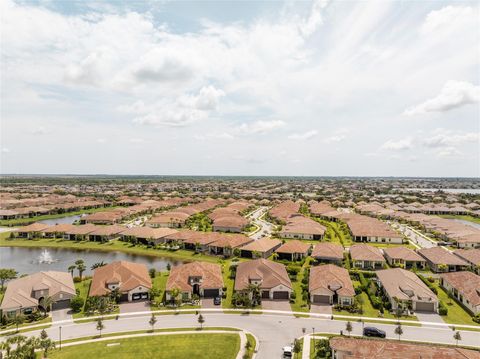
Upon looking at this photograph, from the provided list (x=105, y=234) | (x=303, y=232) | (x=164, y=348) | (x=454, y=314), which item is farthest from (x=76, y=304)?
(x=303, y=232)

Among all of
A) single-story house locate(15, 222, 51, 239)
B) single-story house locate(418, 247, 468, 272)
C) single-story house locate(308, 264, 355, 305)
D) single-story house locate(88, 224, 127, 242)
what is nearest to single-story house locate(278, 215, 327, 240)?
single-story house locate(418, 247, 468, 272)

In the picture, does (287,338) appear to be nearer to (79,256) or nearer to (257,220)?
(79,256)

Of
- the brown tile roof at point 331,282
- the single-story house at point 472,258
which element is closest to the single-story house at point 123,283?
the brown tile roof at point 331,282

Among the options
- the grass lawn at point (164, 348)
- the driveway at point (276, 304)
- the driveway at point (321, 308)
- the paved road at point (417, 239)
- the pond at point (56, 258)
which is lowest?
the pond at point (56, 258)

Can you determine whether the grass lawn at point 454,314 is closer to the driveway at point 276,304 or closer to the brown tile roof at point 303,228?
the driveway at point 276,304

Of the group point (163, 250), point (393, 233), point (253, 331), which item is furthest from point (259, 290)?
point (393, 233)

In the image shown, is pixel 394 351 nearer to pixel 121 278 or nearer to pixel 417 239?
pixel 121 278
